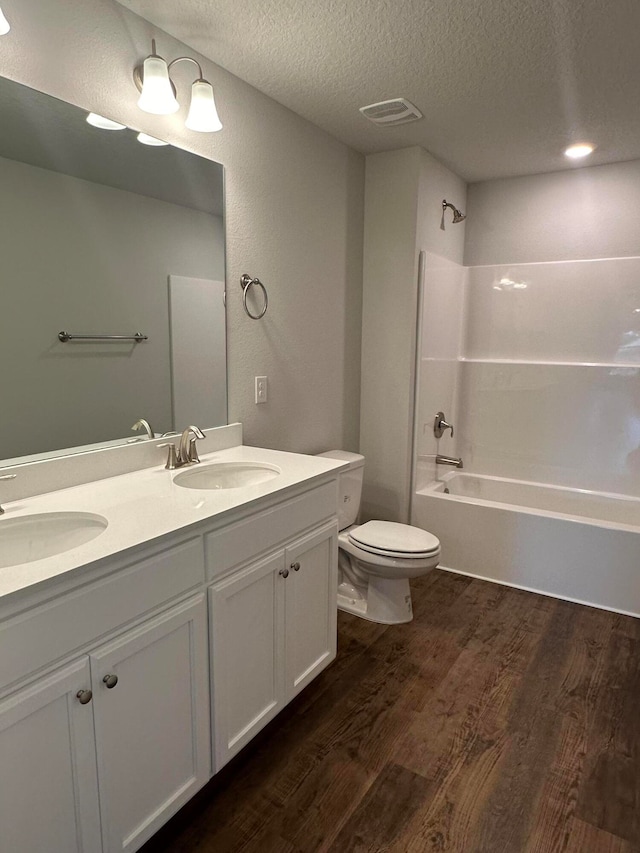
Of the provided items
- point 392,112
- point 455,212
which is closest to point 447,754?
point 392,112

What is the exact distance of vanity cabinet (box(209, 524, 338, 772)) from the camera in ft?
4.91

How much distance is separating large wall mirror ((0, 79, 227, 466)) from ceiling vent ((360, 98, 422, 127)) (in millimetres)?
836

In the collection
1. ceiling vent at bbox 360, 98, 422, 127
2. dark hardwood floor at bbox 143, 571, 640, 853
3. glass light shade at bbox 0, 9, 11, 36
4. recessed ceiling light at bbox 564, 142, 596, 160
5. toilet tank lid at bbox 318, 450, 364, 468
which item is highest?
recessed ceiling light at bbox 564, 142, 596, 160

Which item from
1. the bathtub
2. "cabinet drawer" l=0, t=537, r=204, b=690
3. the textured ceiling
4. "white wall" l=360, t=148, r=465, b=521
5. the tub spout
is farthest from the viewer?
the tub spout

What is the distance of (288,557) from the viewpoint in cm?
173

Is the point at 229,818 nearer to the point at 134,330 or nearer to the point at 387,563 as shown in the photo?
the point at 387,563

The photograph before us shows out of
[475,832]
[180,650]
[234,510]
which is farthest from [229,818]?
[234,510]

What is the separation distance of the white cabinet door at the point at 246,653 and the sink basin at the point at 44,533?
38 centimetres

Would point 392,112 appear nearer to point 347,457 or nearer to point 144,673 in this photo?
point 347,457

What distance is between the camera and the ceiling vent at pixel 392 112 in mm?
2340

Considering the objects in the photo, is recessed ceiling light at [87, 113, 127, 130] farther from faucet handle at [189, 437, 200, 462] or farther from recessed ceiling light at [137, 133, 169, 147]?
faucet handle at [189, 437, 200, 462]

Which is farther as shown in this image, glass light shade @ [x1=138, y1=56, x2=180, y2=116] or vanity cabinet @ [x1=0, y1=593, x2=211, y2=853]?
glass light shade @ [x1=138, y1=56, x2=180, y2=116]

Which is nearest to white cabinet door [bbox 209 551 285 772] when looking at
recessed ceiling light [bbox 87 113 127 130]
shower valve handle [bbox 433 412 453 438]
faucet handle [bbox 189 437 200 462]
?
faucet handle [bbox 189 437 200 462]

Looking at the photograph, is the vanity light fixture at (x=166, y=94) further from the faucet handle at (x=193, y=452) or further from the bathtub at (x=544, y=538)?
the bathtub at (x=544, y=538)
